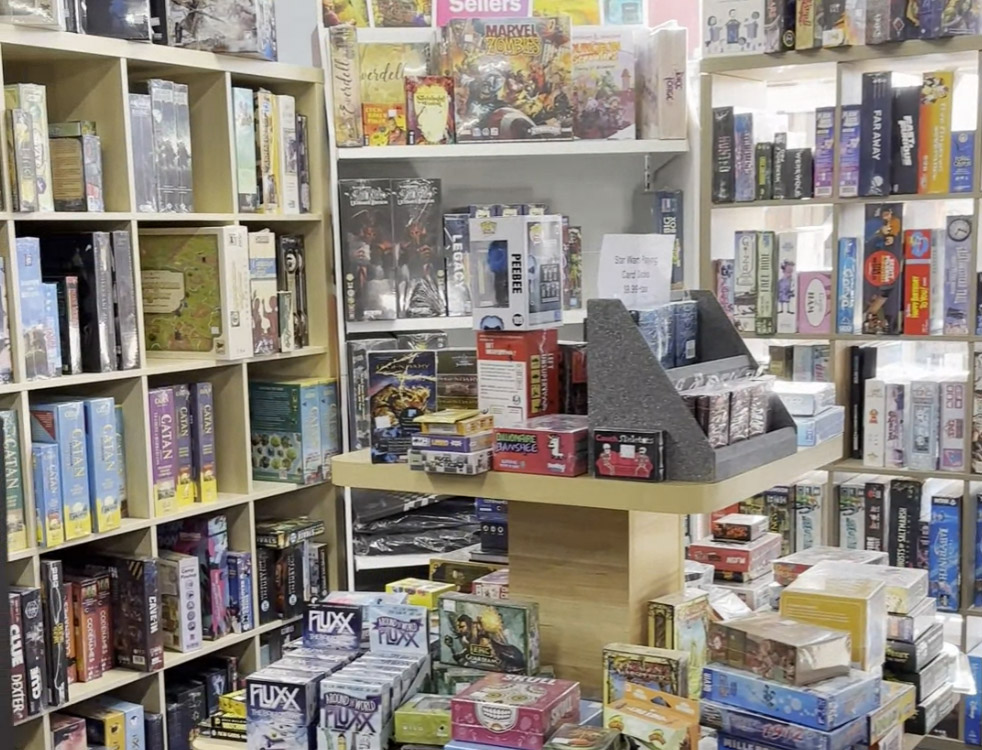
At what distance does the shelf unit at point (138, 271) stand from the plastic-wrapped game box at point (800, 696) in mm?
1617

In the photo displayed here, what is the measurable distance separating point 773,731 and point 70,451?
1.76 m

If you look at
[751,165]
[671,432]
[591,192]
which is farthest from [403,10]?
[671,432]

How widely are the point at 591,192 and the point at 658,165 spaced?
23 cm

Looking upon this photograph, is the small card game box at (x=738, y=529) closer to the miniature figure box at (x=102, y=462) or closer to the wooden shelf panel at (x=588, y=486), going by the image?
the wooden shelf panel at (x=588, y=486)

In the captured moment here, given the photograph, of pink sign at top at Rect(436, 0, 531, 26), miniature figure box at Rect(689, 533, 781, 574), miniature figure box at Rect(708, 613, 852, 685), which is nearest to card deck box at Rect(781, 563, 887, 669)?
miniature figure box at Rect(708, 613, 852, 685)

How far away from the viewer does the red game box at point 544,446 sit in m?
1.86

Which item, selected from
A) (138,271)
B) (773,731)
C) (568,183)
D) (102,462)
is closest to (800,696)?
(773,731)

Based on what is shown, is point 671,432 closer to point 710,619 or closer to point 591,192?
point 710,619

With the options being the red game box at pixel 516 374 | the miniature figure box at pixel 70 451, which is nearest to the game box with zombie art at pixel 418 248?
the miniature figure box at pixel 70 451

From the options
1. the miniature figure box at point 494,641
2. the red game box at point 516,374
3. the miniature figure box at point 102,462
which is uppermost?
the red game box at point 516,374

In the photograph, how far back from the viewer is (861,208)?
11.4ft

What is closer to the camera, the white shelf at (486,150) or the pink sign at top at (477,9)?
the white shelf at (486,150)

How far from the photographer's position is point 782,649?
5.72 feet

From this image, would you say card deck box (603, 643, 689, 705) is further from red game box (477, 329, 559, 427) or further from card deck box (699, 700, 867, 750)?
red game box (477, 329, 559, 427)
